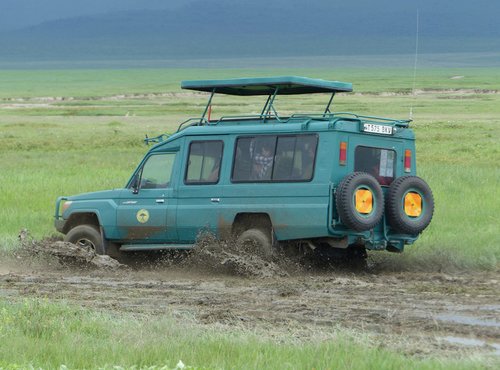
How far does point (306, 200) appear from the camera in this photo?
44.0ft

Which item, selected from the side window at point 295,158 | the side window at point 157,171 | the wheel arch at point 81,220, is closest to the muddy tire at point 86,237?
the wheel arch at point 81,220

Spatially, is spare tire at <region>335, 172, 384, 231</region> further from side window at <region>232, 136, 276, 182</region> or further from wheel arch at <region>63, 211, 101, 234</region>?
wheel arch at <region>63, 211, 101, 234</region>

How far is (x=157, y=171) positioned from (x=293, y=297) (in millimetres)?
3947

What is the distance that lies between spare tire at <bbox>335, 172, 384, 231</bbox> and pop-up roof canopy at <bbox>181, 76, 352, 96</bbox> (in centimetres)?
151

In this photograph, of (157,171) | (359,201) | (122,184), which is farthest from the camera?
(122,184)

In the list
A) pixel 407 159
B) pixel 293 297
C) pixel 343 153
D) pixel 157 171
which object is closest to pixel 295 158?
pixel 343 153

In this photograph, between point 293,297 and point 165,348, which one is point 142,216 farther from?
point 165,348

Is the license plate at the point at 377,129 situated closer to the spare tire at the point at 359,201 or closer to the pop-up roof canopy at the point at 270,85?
the spare tire at the point at 359,201

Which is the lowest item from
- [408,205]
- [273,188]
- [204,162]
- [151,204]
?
[151,204]

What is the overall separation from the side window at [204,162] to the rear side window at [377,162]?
1.74m

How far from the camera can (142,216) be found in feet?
48.6

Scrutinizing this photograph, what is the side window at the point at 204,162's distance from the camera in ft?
47.1

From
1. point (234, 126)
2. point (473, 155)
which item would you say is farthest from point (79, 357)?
point (473, 155)

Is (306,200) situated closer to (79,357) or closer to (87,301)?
(87,301)
